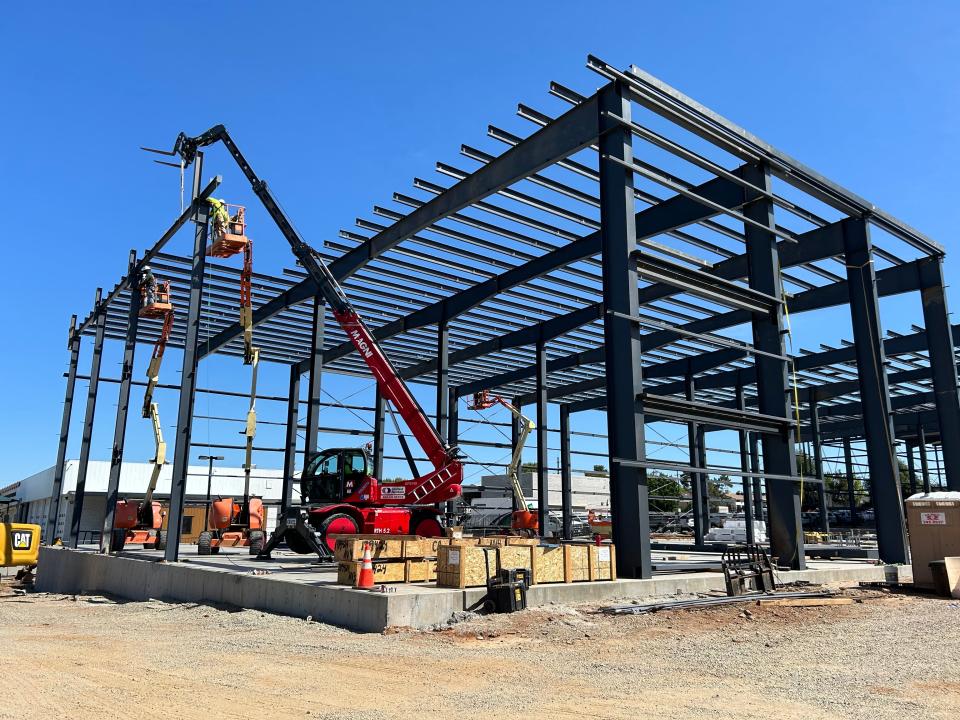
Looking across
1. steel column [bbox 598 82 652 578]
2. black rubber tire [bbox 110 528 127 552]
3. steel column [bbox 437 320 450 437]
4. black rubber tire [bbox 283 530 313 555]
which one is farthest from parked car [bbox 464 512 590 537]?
steel column [bbox 598 82 652 578]

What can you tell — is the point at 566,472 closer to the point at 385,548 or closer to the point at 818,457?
the point at 818,457

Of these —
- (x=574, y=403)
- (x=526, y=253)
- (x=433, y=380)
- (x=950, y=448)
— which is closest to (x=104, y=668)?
(x=526, y=253)

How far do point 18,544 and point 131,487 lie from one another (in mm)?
26596

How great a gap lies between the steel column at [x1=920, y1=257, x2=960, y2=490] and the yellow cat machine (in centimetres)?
2622

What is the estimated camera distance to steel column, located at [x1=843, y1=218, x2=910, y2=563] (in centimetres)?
1862

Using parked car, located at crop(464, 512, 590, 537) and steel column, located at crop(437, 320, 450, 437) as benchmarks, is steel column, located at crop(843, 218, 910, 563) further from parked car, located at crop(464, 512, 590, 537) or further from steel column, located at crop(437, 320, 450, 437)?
parked car, located at crop(464, 512, 590, 537)

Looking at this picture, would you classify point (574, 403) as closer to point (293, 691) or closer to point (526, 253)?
point (526, 253)

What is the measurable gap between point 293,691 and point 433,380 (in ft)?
105

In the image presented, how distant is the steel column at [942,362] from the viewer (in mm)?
20453

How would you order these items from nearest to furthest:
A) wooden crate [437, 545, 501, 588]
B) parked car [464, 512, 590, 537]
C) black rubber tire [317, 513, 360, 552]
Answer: wooden crate [437, 545, 501, 588] → black rubber tire [317, 513, 360, 552] → parked car [464, 512, 590, 537]

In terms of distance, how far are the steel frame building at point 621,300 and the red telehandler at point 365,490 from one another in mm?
2831

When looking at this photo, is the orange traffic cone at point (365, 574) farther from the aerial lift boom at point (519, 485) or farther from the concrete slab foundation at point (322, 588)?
the aerial lift boom at point (519, 485)

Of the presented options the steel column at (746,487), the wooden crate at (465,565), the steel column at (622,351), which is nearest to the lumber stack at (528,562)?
the wooden crate at (465,565)

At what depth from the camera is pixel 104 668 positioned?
27.0 ft
